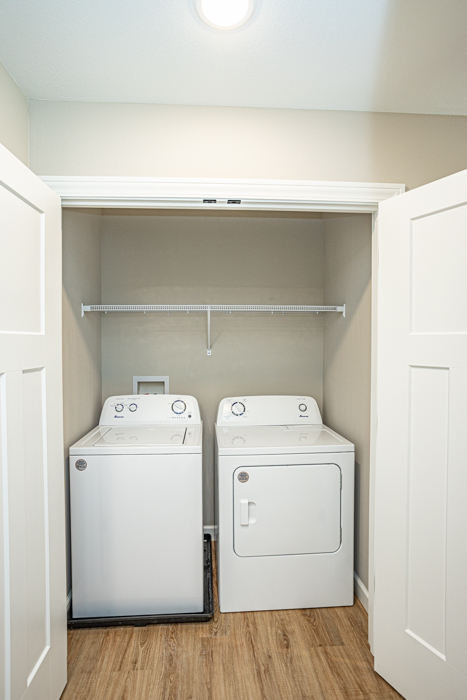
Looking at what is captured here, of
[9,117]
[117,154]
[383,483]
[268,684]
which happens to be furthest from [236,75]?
[268,684]

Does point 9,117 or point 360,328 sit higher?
point 9,117

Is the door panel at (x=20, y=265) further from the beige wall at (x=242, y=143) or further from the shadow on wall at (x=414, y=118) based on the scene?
the shadow on wall at (x=414, y=118)

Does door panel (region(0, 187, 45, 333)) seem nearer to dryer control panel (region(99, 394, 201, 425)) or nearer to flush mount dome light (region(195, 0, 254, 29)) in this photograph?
flush mount dome light (region(195, 0, 254, 29))

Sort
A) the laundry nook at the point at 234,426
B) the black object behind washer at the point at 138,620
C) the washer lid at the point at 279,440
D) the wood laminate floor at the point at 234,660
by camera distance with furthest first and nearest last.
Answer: the washer lid at the point at 279,440 → the black object behind washer at the point at 138,620 → the wood laminate floor at the point at 234,660 → the laundry nook at the point at 234,426

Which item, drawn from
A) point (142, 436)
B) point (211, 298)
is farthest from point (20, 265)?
point (211, 298)

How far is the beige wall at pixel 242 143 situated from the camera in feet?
5.46

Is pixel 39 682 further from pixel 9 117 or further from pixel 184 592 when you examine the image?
pixel 9 117

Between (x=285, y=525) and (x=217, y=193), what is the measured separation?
1.61 metres

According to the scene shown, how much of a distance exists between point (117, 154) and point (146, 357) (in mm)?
1389

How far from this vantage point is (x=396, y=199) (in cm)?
160

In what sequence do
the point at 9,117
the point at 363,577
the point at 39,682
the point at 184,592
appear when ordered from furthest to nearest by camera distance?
the point at 363,577
the point at 184,592
the point at 9,117
the point at 39,682

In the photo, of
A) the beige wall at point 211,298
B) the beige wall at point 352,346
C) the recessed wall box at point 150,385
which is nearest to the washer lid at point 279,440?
the beige wall at point 352,346

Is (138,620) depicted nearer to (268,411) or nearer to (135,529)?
(135,529)

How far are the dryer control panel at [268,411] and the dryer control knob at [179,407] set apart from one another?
23 cm
